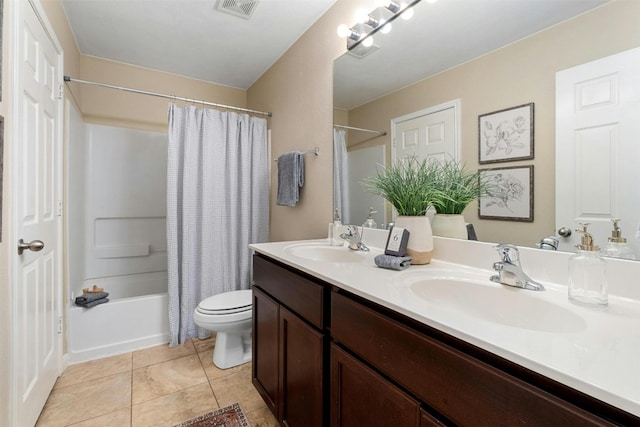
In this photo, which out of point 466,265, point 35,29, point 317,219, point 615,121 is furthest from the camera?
point 317,219

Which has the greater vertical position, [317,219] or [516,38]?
[516,38]

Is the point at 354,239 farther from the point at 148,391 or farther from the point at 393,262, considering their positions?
the point at 148,391

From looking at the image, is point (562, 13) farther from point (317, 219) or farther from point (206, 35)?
point (206, 35)

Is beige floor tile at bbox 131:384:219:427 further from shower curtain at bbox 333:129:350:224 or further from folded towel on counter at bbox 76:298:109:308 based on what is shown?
shower curtain at bbox 333:129:350:224

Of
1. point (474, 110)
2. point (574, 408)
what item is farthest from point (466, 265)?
point (574, 408)

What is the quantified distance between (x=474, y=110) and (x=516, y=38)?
259 mm

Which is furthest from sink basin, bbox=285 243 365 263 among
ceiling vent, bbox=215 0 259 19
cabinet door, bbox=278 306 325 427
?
ceiling vent, bbox=215 0 259 19

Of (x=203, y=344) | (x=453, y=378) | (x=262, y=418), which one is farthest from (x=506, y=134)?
(x=203, y=344)

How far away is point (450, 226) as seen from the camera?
1234 millimetres

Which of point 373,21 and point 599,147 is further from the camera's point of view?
point 373,21

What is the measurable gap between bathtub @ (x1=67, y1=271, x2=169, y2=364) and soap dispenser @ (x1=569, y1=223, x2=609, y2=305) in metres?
2.43

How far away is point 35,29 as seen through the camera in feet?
4.46

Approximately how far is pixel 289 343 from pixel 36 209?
1369mm

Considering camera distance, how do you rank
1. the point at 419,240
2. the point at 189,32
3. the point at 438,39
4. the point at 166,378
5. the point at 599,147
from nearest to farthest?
1. the point at 599,147
2. the point at 419,240
3. the point at 438,39
4. the point at 166,378
5. the point at 189,32
